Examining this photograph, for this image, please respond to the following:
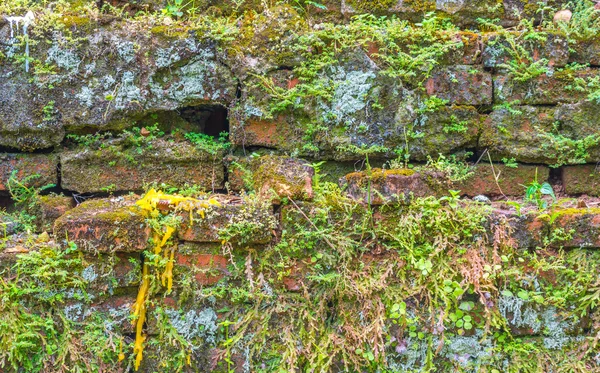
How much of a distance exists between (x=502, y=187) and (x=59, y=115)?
7.45 ft

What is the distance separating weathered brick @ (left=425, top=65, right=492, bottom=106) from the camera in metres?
2.40

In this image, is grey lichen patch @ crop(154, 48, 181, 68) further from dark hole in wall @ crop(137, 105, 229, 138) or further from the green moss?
the green moss

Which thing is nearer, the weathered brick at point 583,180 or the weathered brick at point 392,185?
the weathered brick at point 392,185

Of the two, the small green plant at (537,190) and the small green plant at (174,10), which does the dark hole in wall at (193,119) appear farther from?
the small green plant at (537,190)

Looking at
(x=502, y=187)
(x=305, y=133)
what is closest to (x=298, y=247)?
(x=305, y=133)

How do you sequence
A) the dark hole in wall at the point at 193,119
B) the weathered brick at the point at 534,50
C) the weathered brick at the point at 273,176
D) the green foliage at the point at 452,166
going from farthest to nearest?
the dark hole in wall at the point at 193,119 < the weathered brick at the point at 534,50 < the green foliage at the point at 452,166 < the weathered brick at the point at 273,176

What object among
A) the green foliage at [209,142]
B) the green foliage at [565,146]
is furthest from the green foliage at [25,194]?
the green foliage at [565,146]

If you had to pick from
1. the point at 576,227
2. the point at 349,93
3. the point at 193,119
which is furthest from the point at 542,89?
the point at 193,119

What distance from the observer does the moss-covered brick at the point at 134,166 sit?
2.45 m

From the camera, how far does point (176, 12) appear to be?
8.35 feet

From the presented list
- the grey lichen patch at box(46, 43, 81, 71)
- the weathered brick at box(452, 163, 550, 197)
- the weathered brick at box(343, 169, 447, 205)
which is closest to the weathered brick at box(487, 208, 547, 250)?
the weathered brick at box(343, 169, 447, 205)

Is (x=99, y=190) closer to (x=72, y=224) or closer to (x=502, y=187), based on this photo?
(x=72, y=224)

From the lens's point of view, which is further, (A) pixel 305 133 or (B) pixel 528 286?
(A) pixel 305 133

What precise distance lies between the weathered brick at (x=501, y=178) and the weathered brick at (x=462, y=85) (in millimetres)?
345
